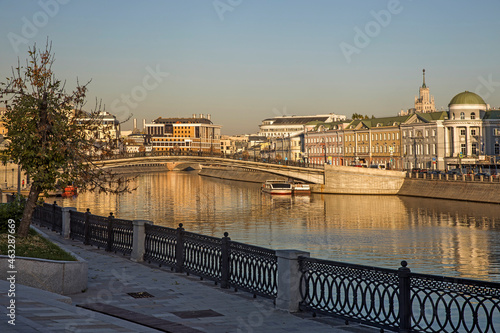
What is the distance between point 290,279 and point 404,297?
8.17ft

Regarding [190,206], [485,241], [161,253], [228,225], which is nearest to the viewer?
[161,253]

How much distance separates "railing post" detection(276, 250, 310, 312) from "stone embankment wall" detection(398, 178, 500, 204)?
183 ft

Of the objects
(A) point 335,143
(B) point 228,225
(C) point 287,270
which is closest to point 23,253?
(C) point 287,270

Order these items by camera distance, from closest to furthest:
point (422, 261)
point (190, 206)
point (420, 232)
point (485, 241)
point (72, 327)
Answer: point (72, 327) → point (422, 261) → point (485, 241) → point (420, 232) → point (190, 206)

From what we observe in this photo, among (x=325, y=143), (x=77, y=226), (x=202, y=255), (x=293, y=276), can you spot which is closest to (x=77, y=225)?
(x=77, y=226)

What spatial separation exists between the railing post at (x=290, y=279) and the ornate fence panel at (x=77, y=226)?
1209 centimetres

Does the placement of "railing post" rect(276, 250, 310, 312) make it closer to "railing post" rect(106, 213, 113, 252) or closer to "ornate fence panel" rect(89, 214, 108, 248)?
"railing post" rect(106, 213, 113, 252)

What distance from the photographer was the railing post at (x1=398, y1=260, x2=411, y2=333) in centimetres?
934

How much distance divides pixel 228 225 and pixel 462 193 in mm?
31610

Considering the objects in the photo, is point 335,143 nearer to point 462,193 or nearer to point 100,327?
point 462,193

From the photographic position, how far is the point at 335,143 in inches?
5517

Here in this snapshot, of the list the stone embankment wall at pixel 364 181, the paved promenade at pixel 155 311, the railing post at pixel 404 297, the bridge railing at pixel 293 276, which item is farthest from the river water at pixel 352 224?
the railing post at pixel 404 297

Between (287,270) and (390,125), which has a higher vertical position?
(390,125)

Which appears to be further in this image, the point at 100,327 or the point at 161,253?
the point at 161,253
